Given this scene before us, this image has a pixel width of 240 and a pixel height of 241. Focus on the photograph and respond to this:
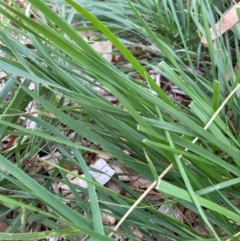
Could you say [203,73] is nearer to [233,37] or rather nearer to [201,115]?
[233,37]

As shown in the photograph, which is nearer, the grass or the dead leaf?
the grass

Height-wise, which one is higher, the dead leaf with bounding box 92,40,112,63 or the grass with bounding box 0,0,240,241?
the dead leaf with bounding box 92,40,112,63

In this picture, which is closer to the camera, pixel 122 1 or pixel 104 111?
pixel 104 111

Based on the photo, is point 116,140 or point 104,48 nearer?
point 116,140

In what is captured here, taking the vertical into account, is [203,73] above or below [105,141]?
above

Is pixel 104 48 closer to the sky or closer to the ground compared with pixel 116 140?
closer to the sky

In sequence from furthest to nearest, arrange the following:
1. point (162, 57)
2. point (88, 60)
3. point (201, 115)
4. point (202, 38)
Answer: point (162, 57) < point (202, 38) < point (201, 115) < point (88, 60)

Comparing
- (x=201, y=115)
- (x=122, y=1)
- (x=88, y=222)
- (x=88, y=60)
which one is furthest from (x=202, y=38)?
(x=88, y=222)

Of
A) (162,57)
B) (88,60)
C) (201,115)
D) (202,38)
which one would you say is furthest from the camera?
(162,57)

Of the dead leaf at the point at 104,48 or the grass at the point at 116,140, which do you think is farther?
the dead leaf at the point at 104,48

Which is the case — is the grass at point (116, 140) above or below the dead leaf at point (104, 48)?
below

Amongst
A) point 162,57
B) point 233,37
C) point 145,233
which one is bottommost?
point 145,233
